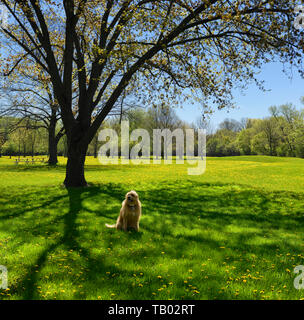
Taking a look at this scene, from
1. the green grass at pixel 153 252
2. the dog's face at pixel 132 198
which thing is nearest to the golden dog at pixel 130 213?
the dog's face at pixel 132 198

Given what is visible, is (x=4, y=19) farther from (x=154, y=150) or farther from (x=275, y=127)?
(x=275, y=127)

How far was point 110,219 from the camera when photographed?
9.57 meters

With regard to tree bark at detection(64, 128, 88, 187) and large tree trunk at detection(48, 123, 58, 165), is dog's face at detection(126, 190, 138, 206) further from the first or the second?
large tree trunk at detection(48, 123, 58, 165)

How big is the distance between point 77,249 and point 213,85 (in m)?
13.4

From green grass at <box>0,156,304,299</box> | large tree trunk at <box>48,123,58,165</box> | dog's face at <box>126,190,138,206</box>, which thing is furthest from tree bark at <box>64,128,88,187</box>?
large tree trunk at <box>48,123,58,165</box>

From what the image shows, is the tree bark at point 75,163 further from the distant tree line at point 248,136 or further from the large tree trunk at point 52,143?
the distant tree line at point 248,136

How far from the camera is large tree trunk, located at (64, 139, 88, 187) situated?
54.0 feet

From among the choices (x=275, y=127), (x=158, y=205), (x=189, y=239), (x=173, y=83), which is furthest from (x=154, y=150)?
(x=189, y=239)

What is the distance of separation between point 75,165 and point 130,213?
10021mm

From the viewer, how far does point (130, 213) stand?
7.64 m

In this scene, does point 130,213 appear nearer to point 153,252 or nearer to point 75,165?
point 153,252

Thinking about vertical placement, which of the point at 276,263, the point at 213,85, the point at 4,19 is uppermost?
the point at 4,19

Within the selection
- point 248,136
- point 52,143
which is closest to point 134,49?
point 52,143

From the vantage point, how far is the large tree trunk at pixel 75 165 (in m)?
16.5
